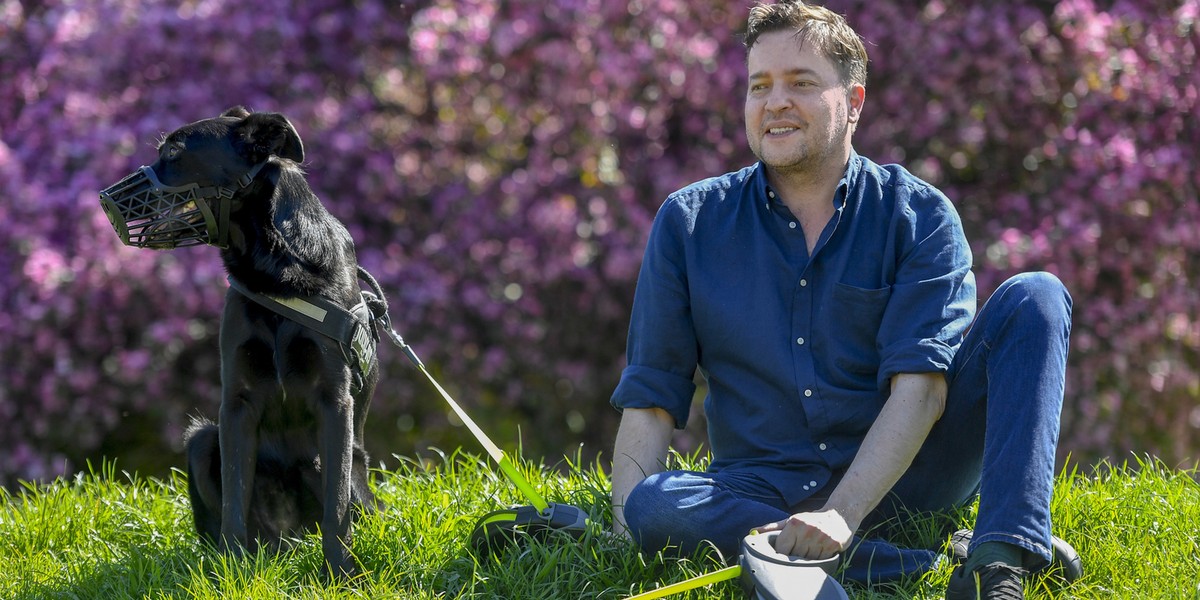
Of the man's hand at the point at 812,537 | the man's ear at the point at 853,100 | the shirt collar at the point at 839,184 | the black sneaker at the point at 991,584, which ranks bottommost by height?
the black sneaker at the point at 991,584

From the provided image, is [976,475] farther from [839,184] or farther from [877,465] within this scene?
[839,184]

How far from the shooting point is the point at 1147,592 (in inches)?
107

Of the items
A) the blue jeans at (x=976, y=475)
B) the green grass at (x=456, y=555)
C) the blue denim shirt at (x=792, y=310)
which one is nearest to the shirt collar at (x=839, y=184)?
the blue denim shirt at (x=792, y=310)

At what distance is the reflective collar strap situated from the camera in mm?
2963

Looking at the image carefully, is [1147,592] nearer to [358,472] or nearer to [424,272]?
[358,472]

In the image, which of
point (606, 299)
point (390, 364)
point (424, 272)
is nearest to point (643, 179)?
point (606, 299)

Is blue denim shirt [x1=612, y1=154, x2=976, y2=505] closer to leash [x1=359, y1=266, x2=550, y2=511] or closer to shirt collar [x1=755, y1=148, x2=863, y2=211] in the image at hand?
shirt collar [x1=755, y1=148, x2=863, y2=211]

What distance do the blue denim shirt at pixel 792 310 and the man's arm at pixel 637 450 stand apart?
1.6 inches

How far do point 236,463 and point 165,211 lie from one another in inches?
23.6

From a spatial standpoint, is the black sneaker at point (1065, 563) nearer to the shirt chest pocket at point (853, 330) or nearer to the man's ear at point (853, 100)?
the shirt chest pocket at point (853, 330)

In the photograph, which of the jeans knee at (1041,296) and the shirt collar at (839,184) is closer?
the jeans knee at (1041,296)

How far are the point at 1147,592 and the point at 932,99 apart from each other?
3.32 m

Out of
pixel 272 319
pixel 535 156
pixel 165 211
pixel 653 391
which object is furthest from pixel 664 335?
pixel 535 156

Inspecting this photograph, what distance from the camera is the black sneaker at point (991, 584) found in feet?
8.24
